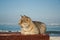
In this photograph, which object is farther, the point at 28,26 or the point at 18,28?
the point at 18,28

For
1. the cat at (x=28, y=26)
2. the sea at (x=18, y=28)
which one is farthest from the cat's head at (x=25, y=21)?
the sea at (x=18, y=28)

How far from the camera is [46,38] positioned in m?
2.44

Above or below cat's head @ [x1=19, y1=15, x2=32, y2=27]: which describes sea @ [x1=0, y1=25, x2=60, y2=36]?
below

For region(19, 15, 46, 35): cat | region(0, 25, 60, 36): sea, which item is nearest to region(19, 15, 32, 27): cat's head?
region(19, 15, 46, 35): cat

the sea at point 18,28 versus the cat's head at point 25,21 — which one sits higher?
the cat's head at point 25,21

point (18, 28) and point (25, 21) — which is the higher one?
Answer: point (25, 21)

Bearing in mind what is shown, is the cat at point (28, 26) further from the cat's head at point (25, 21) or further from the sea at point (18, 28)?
the sea at point (18, 28)

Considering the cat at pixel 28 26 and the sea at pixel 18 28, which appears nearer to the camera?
the cat at pixel 28 26

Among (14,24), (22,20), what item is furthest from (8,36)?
(14,24)

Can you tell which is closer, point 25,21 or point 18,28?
point 25,21

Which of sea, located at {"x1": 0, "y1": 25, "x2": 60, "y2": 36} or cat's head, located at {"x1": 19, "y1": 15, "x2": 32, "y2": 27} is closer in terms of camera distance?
cat's head, located at {"x1": 19, "y1": 15, "x2": 32, "y2": 27}

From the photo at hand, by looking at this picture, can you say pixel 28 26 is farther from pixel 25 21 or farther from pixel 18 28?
pixel 18 28

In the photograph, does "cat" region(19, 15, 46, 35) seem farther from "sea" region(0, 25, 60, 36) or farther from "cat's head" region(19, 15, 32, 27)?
"sea" region(0, 25, 60, 36)

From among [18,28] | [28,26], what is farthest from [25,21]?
[18,28]
